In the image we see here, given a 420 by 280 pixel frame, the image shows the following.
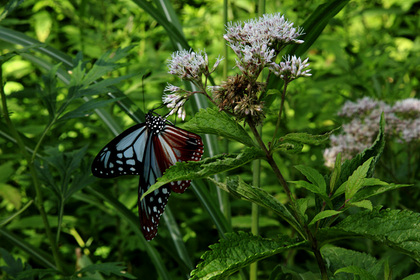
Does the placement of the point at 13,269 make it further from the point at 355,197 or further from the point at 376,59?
the point at 376,59

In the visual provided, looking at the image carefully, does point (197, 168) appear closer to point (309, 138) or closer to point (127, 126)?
point (309, 138)

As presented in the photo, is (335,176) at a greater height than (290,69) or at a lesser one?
lesser

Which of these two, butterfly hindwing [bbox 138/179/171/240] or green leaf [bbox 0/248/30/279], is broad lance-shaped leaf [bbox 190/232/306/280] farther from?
green leaf [bbox 0/248/30/279]

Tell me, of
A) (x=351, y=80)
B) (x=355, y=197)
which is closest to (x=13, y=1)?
(x=355, y=197)

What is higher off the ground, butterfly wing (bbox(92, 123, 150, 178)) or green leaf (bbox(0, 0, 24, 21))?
green leaf (bbox(0, 0, 24, 21))

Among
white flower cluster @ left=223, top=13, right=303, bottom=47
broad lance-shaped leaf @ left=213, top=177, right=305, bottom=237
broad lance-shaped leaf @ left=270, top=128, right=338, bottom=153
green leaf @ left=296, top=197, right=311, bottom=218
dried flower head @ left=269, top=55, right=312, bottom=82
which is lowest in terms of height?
green leaf @ left=296, top=197, right=311, bottom=218

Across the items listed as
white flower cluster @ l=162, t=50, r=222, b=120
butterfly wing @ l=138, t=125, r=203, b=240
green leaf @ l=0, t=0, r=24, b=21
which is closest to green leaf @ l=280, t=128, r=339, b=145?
white flower cluster @ l=162, t=50, r=222, b=120

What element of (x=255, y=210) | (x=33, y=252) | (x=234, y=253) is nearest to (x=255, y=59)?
(x=234, y=253)
